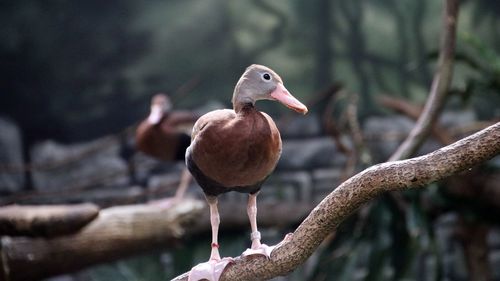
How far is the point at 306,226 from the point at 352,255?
128 centimetres

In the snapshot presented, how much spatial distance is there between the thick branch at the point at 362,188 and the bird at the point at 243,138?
11 cm

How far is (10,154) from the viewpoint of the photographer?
2.55 m

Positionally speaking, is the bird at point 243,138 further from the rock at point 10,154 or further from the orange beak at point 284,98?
the rock at point 10,154

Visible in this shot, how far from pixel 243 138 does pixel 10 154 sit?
2005 mm

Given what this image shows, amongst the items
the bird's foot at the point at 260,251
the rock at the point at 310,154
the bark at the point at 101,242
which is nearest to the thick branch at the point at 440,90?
the bark at the point at 101,242

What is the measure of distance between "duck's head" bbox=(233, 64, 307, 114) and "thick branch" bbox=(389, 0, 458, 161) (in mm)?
1098

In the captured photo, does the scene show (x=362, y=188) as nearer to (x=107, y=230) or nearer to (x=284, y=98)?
(x=284, y=98)

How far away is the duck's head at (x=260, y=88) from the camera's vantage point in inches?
28.8

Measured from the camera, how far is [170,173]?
262 centimetres

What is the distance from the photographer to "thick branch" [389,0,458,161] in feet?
5.92

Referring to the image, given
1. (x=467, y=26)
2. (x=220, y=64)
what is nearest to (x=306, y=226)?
(x=220, y=64)

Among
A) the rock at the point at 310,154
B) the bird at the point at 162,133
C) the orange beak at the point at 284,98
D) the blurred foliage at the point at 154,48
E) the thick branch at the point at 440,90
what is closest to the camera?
the orange beak at the point at 284,98

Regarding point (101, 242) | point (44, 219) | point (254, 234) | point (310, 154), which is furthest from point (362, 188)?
point (310, 154)

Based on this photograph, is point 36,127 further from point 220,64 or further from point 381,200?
point 381,200
